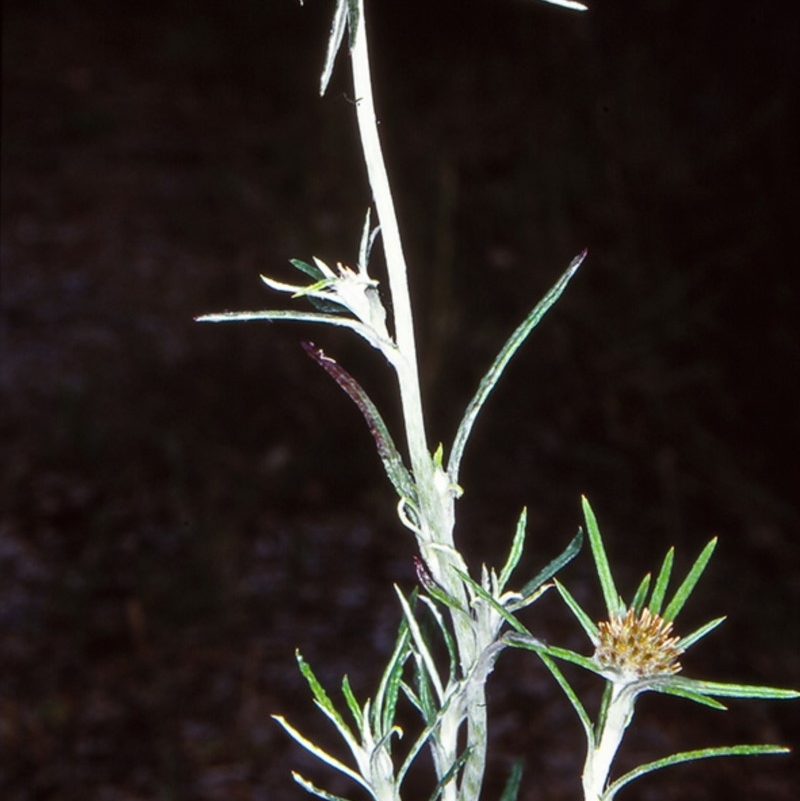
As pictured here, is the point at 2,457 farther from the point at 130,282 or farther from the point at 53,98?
the point at 53,98

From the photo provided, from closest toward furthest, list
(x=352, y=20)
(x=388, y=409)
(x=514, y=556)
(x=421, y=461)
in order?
Answer: (x=352, y=20) < (x=421, y=461) < (x=514, y=556) < (x=388, y=409)

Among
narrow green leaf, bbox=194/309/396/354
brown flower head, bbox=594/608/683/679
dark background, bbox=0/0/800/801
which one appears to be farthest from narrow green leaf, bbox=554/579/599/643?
dark background, bbox=0/0/800/801

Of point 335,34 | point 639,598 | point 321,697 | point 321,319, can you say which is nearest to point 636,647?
point 639,598

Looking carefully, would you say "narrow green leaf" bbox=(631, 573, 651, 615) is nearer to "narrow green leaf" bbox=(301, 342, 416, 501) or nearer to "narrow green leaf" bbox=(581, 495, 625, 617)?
"narrow green leaf" bbox=(581, 495, 625, 617)

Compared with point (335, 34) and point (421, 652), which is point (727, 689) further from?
point (335, 34)

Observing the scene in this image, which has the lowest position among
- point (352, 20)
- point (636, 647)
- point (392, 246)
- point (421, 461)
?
point (636, 647)
